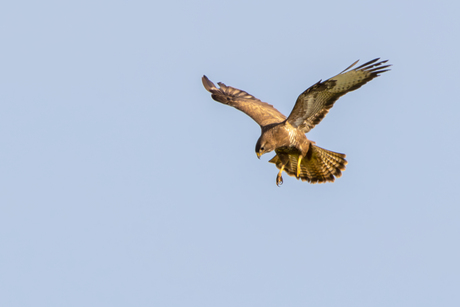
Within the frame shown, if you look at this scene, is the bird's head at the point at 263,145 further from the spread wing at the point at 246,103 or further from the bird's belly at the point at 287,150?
the spread wing at the point at 246,103

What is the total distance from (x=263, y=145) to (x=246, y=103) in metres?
2.79

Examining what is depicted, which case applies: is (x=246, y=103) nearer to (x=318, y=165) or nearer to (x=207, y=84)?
(x=207, y=84)

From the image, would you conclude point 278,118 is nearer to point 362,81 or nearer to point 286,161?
point 286,161

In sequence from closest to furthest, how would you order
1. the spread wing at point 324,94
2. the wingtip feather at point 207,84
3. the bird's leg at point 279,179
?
the spread wing at point 324,94 < the bird's leg at point 279,179 < the wingtip feather at point 207,84

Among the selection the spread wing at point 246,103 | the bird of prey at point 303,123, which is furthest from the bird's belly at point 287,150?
the spread wing at point 246,103

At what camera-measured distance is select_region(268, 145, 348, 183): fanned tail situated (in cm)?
1395

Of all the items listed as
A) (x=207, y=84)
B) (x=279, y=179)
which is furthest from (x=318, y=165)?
(x=207, y=84)

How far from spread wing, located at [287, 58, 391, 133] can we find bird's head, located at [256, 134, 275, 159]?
2.30ft

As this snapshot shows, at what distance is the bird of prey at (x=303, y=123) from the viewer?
1214 cm

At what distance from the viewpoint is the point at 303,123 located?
1293 centimetres

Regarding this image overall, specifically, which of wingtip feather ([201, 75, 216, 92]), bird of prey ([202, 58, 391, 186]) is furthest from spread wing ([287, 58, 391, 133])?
wingtip feather ([201, 75, 216, 92])

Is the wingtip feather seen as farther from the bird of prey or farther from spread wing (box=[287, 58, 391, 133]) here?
spread wing (box=[287, 58, 391, 133])

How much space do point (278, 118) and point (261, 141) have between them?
214 cm

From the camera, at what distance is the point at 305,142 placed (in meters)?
13.2
